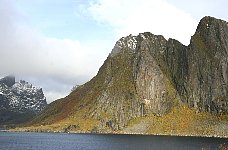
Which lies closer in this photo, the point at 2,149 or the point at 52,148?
the point at 2,149

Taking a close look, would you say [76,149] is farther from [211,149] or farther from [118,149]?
[211,149]

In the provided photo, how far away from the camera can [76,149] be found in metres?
154

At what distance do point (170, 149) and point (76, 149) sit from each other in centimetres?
3622

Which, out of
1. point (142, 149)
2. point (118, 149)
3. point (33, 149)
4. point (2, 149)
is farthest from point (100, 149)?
point (2, 149)

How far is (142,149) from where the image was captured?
486 feet

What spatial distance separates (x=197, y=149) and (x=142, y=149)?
70.2 feet

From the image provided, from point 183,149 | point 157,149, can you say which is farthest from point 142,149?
point 183,149

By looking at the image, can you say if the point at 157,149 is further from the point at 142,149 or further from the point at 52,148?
the point at 52,148

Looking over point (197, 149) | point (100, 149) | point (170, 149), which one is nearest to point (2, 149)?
point (100, 149)

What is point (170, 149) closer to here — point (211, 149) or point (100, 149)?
point (211, 149)

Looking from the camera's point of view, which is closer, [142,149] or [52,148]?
[142,149]

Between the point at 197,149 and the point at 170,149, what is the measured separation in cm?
1052

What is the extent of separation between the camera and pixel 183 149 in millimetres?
149625

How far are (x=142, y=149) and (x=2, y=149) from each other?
51.6m
